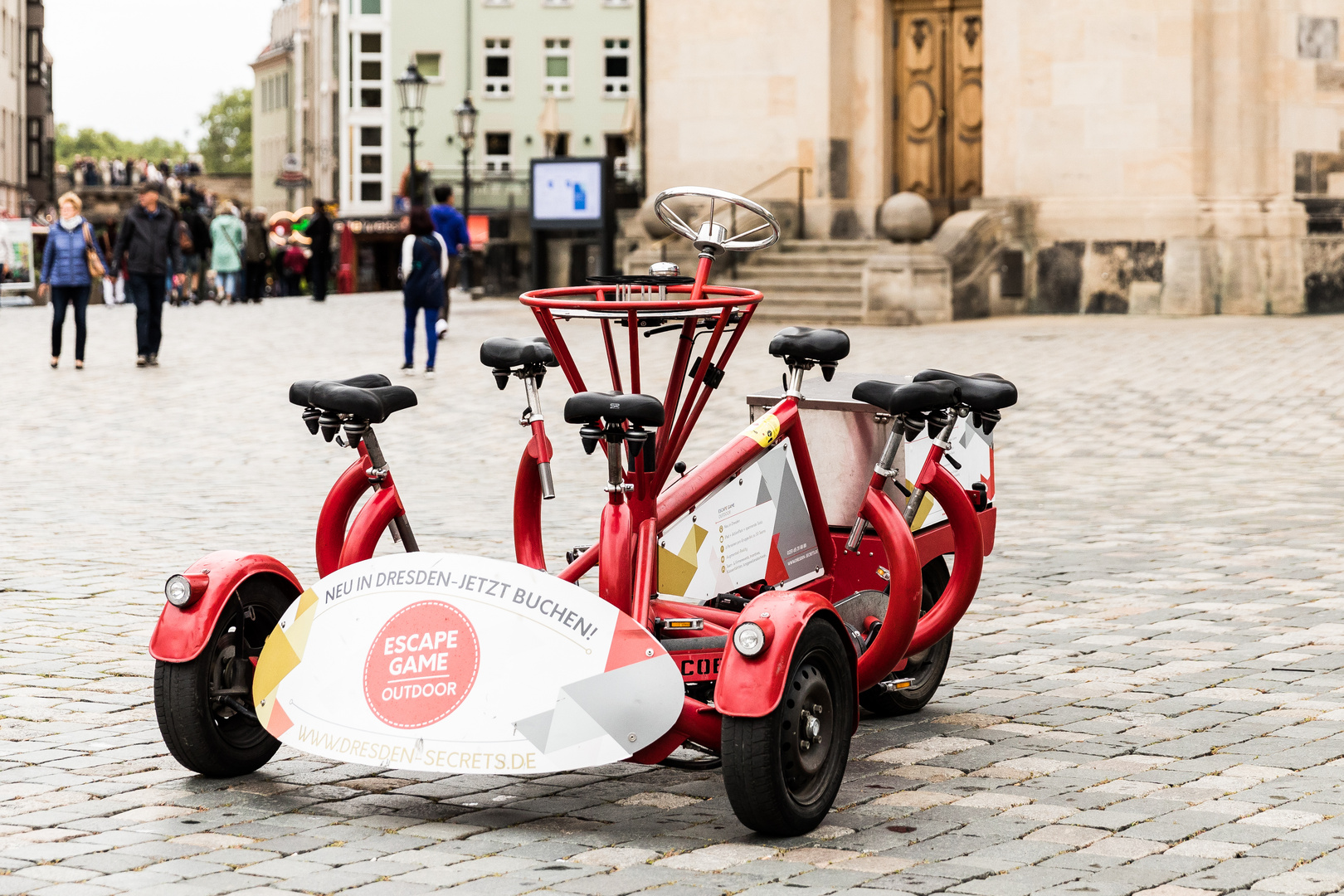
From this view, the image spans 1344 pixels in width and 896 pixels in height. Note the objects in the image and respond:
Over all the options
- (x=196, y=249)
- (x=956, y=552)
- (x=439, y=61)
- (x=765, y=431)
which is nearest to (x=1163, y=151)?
(x=196, y=249)

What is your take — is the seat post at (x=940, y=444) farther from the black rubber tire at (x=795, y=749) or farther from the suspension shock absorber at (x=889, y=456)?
the black rubber tire at (x=795, y=749)

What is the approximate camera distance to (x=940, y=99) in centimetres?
2761

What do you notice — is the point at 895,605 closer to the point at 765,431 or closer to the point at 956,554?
the point at 956,554

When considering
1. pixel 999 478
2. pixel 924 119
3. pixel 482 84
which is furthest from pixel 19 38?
pixel 999 478

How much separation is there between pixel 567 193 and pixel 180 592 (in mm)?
23952

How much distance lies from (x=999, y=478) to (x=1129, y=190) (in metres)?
14.0

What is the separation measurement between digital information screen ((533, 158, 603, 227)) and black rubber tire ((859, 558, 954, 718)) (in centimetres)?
2244

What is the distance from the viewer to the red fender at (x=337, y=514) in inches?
211

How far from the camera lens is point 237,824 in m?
4.70

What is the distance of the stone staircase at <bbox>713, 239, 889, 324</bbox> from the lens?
24234mm

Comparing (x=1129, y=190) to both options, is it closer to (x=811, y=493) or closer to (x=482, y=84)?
(x=811, y=493)

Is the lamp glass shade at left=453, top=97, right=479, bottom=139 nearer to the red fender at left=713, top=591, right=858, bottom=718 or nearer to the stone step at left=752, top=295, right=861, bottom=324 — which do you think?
the stone step at left=752, top=295, right=861, bottom=324

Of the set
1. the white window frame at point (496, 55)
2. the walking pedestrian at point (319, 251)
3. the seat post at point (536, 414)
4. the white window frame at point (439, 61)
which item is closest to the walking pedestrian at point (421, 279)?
the seat post at point (536, 414)

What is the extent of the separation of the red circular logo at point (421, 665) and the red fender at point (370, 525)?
414mm
